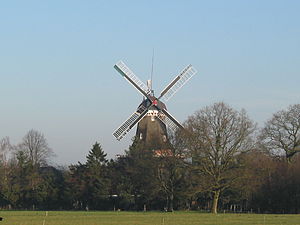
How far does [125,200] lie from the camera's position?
268 feet

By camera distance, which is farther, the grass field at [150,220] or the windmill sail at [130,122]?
the windmill sail at [130,122]

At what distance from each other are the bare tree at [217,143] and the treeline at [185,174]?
0.33 ft

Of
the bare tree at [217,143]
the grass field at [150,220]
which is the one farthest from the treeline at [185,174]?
the grass field at [150,220]

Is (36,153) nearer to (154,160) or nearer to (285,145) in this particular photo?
(154,160)

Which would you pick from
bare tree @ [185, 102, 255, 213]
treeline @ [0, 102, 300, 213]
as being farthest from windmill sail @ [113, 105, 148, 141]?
bare tree @ [185, 102, 255, 213]

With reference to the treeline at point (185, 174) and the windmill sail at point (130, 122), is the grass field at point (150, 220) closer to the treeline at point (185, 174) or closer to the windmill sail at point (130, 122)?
the treeline at point (185, 174)

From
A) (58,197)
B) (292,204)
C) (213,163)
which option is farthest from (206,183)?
(58,197)

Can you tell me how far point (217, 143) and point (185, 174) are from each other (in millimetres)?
7622

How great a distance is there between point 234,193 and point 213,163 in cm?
736

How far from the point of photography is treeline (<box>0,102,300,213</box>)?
217 ft

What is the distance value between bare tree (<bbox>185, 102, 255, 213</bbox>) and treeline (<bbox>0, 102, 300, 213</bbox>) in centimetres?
10

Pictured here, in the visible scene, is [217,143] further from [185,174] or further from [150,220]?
[150,220]

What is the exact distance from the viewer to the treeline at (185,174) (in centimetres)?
6612

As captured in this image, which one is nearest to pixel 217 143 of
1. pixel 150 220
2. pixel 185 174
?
pixel 185 174
